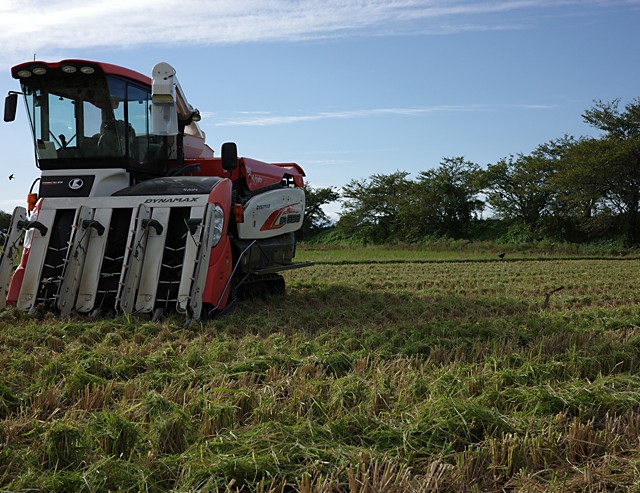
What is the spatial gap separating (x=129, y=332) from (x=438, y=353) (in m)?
2.83

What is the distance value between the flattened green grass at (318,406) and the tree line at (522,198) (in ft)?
79.8

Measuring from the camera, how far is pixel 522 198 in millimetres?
33062

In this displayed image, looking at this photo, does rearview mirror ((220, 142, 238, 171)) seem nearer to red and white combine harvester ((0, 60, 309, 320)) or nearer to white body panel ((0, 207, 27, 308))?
red and white combine harvester ((0, 60, 309, 320))

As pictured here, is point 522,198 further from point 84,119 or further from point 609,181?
point 84,119

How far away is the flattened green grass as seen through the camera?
276 cm

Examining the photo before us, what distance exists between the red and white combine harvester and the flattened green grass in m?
0.67

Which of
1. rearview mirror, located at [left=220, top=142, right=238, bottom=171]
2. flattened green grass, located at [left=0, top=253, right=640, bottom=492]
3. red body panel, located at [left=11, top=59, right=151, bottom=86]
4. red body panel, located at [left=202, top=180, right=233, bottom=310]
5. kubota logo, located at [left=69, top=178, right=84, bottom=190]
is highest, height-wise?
red body panel, located at [left=11, top=59, right=151, bottom=86]

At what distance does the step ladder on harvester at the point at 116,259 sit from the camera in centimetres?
677

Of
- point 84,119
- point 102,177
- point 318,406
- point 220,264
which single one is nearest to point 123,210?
point 102,177

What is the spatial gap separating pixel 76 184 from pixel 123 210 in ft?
2.21

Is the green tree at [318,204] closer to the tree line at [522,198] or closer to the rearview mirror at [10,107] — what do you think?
the tree line at [522,198]

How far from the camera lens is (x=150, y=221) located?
6.92 m

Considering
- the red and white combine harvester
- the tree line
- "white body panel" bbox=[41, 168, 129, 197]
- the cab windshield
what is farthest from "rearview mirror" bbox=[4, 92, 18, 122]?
the tree line

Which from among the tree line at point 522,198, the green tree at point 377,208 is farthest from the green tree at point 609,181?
the green tree at point 377,208
